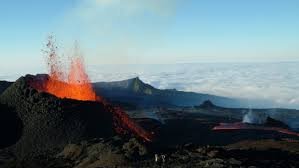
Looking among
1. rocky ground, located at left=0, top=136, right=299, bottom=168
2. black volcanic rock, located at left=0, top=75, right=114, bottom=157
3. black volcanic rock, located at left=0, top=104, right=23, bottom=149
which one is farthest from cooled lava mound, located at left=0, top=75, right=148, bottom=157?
rocky ground, located at left=0, top=136, right=299, bottom=168

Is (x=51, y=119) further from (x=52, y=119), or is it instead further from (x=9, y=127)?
(x=9, y=127)

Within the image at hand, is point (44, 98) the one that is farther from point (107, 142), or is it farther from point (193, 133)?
point (193, 133)

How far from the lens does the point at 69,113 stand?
82.2 m

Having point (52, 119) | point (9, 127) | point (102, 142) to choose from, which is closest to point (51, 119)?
point (52, 119)

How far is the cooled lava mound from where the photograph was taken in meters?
77.2

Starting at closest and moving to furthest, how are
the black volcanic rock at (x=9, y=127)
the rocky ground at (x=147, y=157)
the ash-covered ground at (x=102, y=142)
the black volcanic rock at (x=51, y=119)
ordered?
the rocky ground at (x=147, y=157) < the ash-covered ground at (x=102, y=142) < the black volcanic rock at (x=51, y=119) < the black volcanic rock at (x=9, y=127)

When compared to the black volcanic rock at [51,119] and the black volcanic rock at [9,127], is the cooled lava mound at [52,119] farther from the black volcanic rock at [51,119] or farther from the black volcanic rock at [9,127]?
the black volcanic rock at [9,127]

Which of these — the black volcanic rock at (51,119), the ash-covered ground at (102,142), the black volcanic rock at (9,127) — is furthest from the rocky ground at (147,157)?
the black volcanic rock at (9,127)

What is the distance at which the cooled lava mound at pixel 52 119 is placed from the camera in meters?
77.2

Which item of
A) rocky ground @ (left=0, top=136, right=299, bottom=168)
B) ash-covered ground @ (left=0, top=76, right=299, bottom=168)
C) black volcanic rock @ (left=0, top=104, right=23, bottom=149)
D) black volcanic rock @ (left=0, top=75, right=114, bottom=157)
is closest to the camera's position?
rocky ground @ (left=0, top=136, right=299, bottom=168)

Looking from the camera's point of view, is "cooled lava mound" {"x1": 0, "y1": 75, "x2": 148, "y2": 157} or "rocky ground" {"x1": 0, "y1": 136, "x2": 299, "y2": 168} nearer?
"rocky ground" {"x1": 0, "y1": 136, "x2": 299, "y2": 168}

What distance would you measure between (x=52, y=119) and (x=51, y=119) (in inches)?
7.1

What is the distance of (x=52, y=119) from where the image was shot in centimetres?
8088

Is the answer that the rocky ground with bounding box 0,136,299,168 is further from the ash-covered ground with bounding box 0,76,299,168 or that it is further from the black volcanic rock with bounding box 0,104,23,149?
the black volcanic rock with bounding box 0,104,23,149
